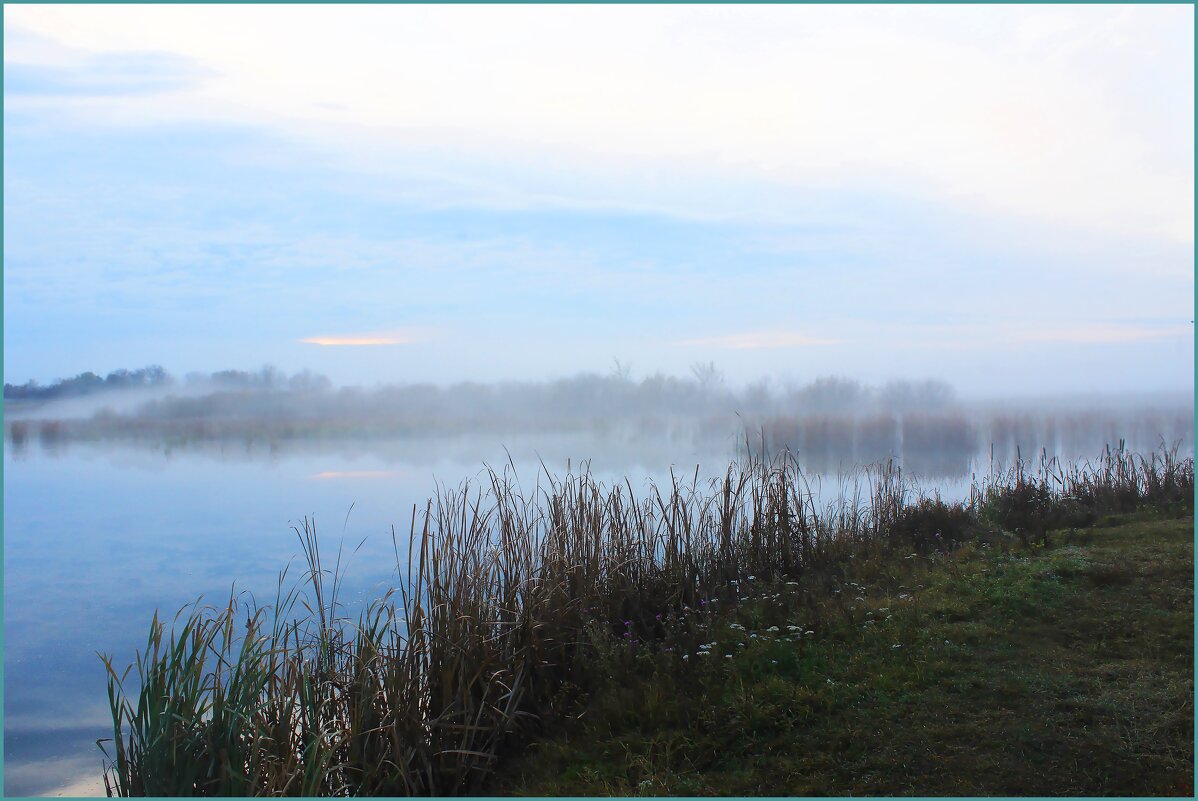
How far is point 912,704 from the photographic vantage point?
3.18 m

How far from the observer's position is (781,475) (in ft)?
16.6

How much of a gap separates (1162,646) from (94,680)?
5001mm

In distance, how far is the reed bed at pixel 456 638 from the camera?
3031mm

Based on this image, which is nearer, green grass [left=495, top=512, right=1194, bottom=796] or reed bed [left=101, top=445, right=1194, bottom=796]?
green grass [left=495, top=512, right=1194, bottom=796]

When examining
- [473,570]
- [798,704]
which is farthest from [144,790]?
[798,704]

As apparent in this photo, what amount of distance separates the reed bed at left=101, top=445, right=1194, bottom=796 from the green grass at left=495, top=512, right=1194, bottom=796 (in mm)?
257

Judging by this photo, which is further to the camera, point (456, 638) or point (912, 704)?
point (456, 638)

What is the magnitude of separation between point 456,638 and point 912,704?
1.72m

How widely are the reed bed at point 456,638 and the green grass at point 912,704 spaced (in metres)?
0.26

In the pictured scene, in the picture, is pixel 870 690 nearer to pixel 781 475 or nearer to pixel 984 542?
pixel 781 475

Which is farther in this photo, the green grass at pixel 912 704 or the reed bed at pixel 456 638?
the reed bed at pixel 456 638

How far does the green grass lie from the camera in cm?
282

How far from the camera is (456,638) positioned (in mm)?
3494

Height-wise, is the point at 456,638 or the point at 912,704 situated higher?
the point at 456,638
